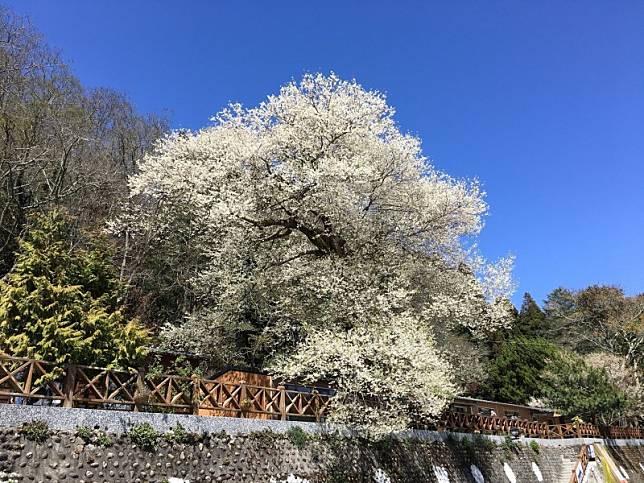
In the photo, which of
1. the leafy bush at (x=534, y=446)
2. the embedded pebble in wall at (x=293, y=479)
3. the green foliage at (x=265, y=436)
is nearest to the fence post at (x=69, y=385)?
the green foliage at (x=265, y=436)

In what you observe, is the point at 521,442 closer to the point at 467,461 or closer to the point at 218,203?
the point at 467,461

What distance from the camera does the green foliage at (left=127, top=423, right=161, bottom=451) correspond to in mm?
9834

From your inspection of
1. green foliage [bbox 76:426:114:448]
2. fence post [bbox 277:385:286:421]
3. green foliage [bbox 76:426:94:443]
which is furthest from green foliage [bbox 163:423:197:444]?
fence post [bbox 277:385:286:421]

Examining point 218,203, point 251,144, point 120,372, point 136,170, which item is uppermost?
point 136,170

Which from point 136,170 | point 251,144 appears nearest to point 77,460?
point 251,144

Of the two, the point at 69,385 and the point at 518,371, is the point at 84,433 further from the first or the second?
the point at 518,371

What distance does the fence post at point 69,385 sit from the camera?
31.1 ft

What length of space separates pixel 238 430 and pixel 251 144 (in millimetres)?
10036

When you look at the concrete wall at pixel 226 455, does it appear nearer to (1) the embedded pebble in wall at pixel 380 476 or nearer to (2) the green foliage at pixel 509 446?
(1) the embedded pebble in wall at pixel 380 476

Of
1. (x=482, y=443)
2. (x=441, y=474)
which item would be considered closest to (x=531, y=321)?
(x=482, y=443)

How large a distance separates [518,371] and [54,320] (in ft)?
128

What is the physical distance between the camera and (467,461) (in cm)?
1877

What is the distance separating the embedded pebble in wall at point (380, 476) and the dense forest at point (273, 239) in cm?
162

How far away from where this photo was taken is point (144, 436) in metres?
9.93
